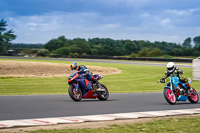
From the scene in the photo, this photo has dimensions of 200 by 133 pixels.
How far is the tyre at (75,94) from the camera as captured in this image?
11.4 meters

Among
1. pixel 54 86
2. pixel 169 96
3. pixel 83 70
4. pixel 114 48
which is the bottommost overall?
pixel 54 86

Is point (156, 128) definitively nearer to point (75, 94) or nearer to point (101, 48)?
point (75, 94)

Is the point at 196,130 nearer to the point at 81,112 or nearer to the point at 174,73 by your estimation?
the point at 81,112

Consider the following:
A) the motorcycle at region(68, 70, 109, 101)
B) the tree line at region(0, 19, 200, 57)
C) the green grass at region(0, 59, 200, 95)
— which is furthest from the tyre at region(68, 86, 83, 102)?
the tree line at region(0, 19, 200, 57)

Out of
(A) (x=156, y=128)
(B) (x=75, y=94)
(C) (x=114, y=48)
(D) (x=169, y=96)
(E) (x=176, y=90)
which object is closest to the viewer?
(A) (x=156, y=128)

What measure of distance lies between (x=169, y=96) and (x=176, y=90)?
44 centimetres

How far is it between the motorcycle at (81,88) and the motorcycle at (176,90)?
7.43ft

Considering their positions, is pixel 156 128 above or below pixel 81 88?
below

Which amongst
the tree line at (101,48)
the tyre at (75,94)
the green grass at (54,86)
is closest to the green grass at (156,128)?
the tyre at (75,94)

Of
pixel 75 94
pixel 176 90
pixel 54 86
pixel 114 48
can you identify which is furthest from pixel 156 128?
pixel 114 48

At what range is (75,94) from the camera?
1156cm

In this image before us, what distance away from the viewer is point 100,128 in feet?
22.6

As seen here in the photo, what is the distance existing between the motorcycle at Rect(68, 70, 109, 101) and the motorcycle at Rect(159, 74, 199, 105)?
2266 mm

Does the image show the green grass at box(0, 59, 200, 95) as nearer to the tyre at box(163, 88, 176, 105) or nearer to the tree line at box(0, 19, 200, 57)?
the tyre at box(163, 88, 176, 105)
